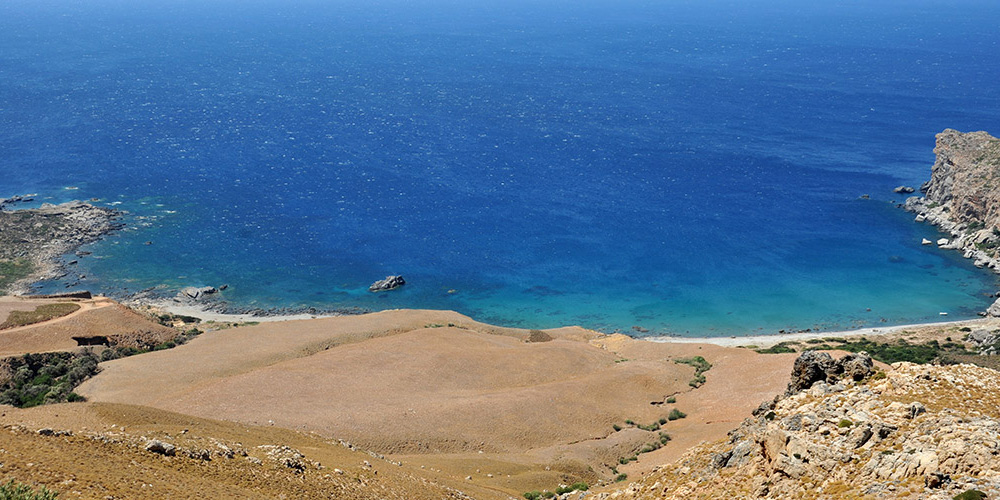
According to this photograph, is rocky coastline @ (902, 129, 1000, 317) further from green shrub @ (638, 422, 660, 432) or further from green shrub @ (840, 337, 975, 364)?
green shrub @ (638, 422, 660, 432)

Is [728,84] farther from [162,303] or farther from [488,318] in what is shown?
[162,303]

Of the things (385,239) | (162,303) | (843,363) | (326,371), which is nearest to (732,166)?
(385,239)

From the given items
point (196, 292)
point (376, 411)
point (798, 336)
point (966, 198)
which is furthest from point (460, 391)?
point (966, 198)

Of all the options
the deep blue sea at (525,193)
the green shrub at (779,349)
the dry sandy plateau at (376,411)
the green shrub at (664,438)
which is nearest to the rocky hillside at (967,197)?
the deep blue sea at (525,193)

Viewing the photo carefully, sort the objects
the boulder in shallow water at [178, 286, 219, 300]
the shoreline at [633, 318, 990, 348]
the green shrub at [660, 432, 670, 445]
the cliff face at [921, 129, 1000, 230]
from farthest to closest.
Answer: the cliff face at [921, 129, 1000, 230] → the boulder in shallow water at [178, 286, 219, 300] → the shoreline at [633, 318, 990, 348] → the green shrub at [660, 432, 670, 445]

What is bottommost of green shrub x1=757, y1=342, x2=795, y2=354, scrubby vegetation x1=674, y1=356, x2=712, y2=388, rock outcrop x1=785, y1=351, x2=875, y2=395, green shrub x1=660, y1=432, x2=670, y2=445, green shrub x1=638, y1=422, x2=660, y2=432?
green shrub x1=757, y1=342, x2=795, y2=354

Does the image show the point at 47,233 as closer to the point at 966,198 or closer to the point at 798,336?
the point at 798,336

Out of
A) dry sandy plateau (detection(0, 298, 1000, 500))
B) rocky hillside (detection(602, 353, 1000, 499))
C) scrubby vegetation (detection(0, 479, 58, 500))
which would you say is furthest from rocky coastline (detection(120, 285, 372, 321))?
scrubby vegetation (detection(0, 479, 58, 500))
